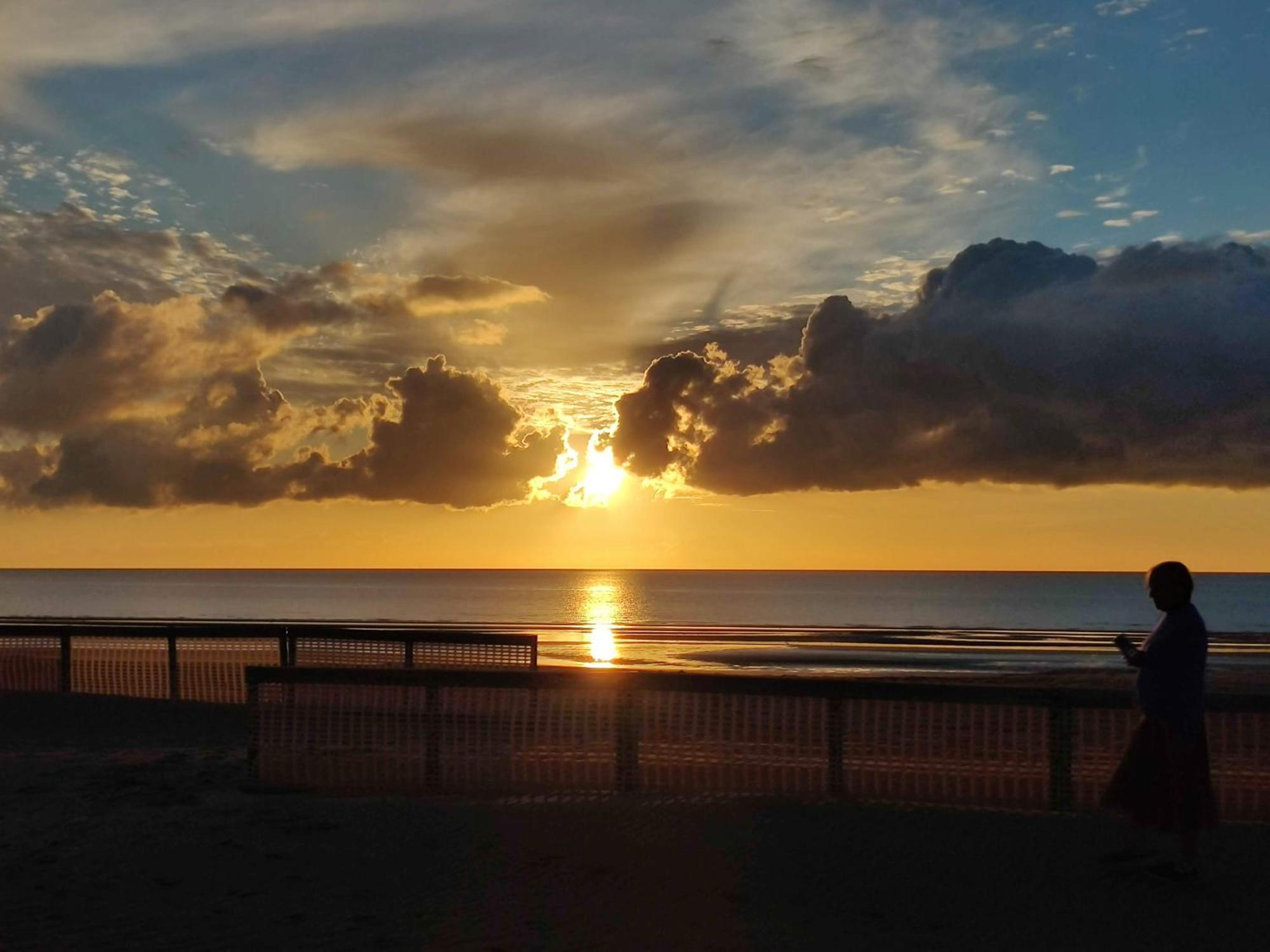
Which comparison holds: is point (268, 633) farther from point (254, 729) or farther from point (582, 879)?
point (582, 879)

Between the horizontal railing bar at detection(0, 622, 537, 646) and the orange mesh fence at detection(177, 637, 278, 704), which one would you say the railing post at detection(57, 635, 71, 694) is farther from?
the orange mesh fence at detection(177, 637, 278, 704)

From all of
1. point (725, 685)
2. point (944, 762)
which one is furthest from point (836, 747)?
point (725, 685)

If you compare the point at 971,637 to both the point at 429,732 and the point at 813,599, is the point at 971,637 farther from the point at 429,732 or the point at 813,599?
the point at 813,599

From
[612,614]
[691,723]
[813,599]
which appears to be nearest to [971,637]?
[612,614]

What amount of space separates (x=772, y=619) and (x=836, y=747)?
304 feet

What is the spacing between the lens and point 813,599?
158m

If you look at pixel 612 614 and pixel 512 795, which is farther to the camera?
pixel 612 614

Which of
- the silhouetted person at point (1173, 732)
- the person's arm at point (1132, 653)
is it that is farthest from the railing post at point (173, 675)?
the silhouetted person at point (1173, 732)

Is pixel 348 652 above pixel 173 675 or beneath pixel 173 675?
above

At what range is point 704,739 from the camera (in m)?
10.6

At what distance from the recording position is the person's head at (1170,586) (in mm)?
8281

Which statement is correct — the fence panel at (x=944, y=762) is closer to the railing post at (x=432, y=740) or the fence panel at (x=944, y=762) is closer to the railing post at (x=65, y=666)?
the railing post at (x=432, y=740)

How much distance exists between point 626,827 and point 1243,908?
407cm

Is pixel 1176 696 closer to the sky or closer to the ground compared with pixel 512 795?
closer to the sky
